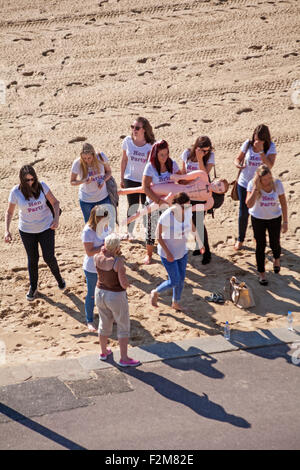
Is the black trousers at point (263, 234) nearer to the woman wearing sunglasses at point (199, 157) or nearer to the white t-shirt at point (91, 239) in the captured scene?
the woman wearing sunglasses at point (199, 157)

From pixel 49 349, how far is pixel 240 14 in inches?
400

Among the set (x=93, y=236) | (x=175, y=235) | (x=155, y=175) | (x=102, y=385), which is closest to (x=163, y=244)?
(x=175, y=235)

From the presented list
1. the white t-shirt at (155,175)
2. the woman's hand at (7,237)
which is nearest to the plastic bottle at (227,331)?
the white t-shirt at (155,175)

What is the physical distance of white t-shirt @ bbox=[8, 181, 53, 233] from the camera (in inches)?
350

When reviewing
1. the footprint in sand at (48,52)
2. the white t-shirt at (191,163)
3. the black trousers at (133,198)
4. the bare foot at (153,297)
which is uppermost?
the footprint in sand at (48,52)

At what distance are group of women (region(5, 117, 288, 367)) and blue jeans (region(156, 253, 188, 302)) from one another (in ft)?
0.04

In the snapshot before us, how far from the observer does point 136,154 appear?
9.96 metres

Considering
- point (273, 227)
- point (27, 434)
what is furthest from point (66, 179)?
point (27, 434)

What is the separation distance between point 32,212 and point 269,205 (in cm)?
298

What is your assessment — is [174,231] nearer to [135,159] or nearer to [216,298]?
[216,298]

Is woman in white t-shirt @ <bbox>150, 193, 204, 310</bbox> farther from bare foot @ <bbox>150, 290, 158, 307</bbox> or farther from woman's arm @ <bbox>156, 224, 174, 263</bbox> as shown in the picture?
bare foot @ <bbox>150, 290, 158, 307</bbox>

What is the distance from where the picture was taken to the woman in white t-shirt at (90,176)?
9383 mm

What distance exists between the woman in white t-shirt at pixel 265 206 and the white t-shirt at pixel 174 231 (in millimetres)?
1068

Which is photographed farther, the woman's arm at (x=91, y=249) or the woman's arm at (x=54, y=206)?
the woman's arm at (x=54, y=206)
